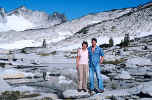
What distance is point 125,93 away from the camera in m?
8.97

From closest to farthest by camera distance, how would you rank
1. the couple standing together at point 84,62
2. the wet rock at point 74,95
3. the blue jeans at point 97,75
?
the wet rock at point 74,95, the couple standing together at point 84,62, the blue jeans at point 97,75

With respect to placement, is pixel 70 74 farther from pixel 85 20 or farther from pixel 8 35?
pixel 85 20

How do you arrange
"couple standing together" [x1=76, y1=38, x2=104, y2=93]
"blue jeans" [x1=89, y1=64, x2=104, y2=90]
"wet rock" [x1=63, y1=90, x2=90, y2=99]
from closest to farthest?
1. "wet rock" [x1=63, y1=90, x2=90, y2=99]
2. "couple standing together" [x1=76, y1=38, x2=104, y2=93]
3. "blue jeans" [x1=89, y1=64, x2=104, y2=90]

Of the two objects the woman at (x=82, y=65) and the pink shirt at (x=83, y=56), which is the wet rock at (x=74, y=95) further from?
the pink shirt at (x=83, y=56)

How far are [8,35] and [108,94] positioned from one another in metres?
118

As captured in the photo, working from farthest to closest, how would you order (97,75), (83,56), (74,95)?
1. (97,75)
2. (83,56)
3. (74,95)

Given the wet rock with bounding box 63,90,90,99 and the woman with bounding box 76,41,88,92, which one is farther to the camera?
the woman with bounding box 76,41,88,92

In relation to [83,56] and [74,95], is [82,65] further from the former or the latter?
[74,95]

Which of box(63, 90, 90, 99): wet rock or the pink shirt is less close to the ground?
the pink shirt

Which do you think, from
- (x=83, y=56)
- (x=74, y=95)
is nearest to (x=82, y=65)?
(x=83, y=56)

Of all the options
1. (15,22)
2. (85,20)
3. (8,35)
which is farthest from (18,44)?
(15,22)

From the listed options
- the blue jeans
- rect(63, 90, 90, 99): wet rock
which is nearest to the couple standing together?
the blue jeans

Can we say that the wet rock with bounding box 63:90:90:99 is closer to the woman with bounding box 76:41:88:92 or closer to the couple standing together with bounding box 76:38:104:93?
the couple standing together with bounding box 76:38:104:93

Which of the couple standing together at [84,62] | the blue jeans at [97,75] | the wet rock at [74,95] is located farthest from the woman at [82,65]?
the wet rock at [74,95]
